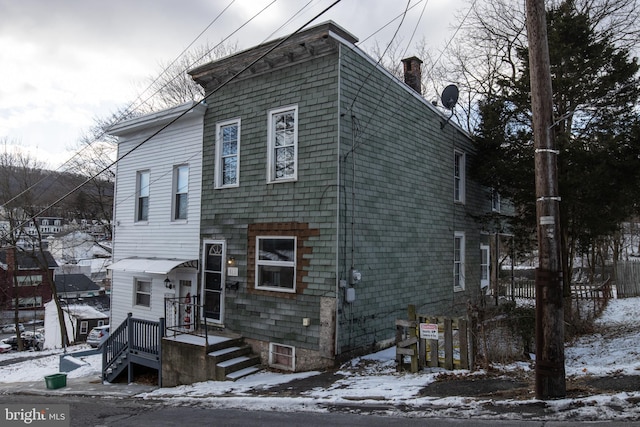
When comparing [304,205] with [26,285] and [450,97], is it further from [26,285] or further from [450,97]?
[26,285]

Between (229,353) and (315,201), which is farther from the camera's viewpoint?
(229,353)

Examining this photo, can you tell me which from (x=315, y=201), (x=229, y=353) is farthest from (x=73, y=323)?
(x=315, y=201)

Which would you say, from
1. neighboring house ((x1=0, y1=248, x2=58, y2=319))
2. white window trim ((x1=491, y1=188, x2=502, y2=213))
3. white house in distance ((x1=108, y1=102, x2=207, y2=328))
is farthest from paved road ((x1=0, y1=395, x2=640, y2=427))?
neighboring house ((x1=0, y1=248, x2=58, y2=319))

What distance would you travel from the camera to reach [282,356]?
10.3 metres

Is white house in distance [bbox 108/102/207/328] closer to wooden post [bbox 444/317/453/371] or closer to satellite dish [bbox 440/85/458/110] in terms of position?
satellite dish [bbox 440/85/458/110]

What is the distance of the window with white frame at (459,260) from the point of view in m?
14.7

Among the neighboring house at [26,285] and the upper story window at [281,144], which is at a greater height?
the upper story window at [281,144]

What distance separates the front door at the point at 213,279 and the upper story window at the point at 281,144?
8.50ft

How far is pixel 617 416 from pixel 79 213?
32904 millimetres

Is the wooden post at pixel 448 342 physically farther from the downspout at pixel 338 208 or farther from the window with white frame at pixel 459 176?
the window with white frame at pixel 459 176

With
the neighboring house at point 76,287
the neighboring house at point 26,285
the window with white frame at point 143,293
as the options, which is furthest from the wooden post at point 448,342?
the neighboring house at point 76,287

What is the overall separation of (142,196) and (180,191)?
208cm

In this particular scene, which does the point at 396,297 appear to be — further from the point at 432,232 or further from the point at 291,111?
the point at 291,111

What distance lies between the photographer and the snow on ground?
17.8ft
